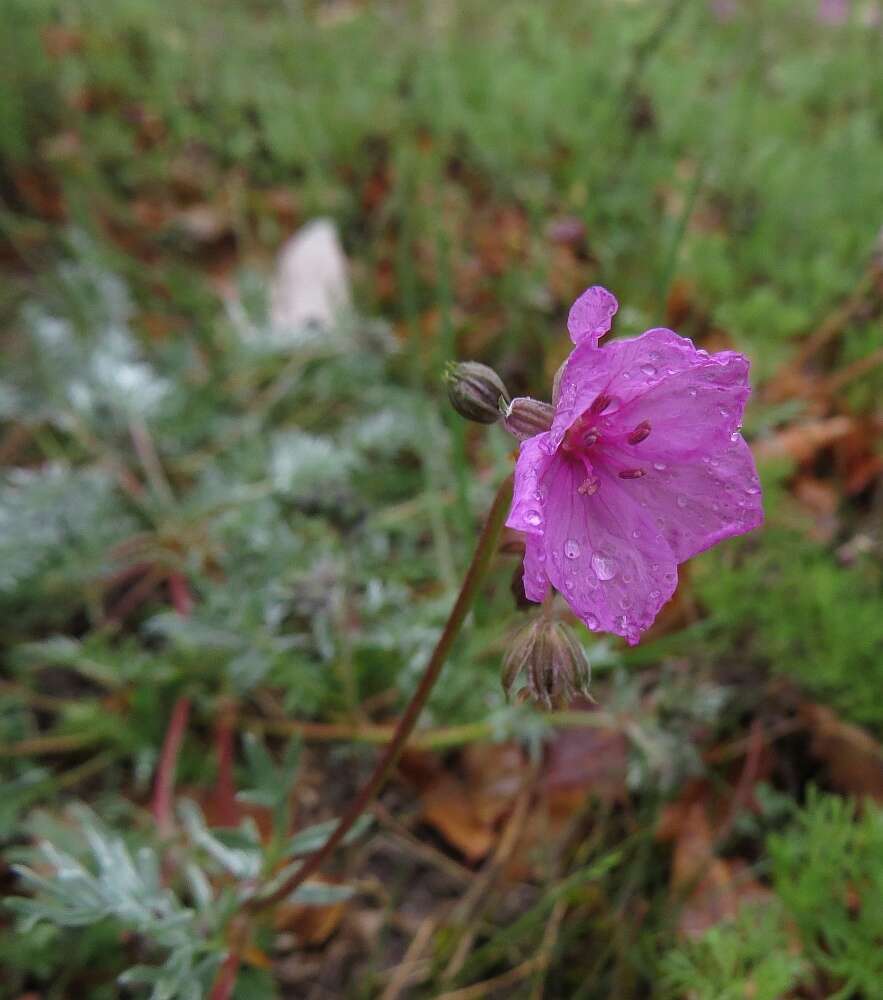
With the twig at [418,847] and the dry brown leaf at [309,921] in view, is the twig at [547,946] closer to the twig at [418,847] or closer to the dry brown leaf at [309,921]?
the twig at [418,847]

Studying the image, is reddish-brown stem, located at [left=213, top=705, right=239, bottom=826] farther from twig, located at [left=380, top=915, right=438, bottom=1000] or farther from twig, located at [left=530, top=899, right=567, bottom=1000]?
twig, located at [left=530, top=899, right=567, bottom=1000]

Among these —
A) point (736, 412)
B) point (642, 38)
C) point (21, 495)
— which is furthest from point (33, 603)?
point (642, 38)

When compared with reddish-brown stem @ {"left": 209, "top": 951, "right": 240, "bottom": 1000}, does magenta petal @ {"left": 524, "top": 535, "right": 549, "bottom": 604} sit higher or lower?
higher

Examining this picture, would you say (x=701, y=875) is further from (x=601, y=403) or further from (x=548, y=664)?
(x=601, y=403)

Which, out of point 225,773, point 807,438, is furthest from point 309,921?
point 807,438

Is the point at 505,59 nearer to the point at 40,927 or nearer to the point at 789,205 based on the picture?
the point at 789,205

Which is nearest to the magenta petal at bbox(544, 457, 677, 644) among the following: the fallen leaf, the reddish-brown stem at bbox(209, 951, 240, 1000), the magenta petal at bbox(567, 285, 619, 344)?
the magenta petal at bbox(567, 285, 619, 344)
